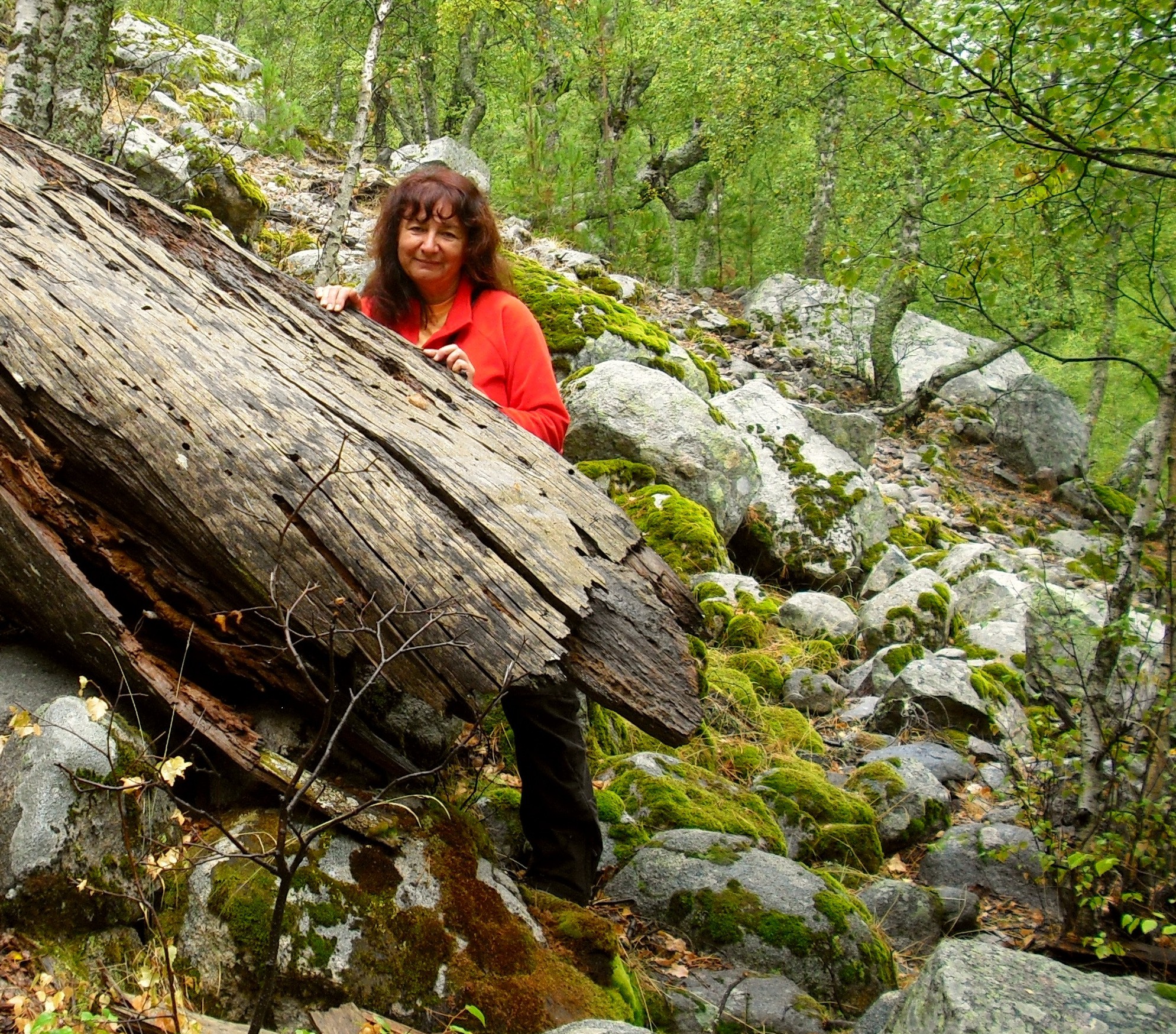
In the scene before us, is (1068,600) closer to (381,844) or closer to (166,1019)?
(381,844)

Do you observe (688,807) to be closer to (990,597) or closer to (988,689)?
(988,689)

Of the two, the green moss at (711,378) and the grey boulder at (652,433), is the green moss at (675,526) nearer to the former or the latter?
the grey boulder at (652,433)

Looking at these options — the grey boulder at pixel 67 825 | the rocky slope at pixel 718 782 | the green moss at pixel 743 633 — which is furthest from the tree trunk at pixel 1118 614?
the grey boulder at pixel 67 825

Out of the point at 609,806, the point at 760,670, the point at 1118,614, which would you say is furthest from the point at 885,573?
the point at 609,806

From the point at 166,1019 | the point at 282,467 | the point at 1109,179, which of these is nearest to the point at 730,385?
the point at 1109,179

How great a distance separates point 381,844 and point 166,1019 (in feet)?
2.71

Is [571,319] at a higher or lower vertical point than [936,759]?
higher

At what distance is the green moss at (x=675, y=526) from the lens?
24.9 ft

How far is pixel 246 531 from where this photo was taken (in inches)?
117

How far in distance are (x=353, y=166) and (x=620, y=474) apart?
14.0 feet

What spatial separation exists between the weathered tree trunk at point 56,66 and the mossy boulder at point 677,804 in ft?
20.8

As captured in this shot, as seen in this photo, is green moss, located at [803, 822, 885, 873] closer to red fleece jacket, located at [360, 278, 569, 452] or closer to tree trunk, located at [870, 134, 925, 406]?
red fleece jacket, located at [360, 278, 569, 452]

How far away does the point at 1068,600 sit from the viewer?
205 inches

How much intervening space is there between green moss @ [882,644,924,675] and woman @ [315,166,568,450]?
4.55 m
